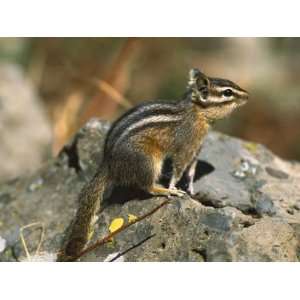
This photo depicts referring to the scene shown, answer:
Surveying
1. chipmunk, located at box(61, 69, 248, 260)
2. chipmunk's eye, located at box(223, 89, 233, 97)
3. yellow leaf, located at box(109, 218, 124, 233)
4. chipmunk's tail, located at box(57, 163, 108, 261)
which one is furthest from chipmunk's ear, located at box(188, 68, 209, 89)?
yellow leaf, located at box(109, 218, 124, 233)

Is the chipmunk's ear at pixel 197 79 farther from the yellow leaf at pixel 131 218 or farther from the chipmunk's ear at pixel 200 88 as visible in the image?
the yellow leaf at pixel 131 218

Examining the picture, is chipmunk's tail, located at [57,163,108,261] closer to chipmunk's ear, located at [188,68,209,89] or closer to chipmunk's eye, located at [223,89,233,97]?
chipmunk's ear, located at [188,68,209,89]

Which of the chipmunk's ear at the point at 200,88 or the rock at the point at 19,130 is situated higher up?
the chipmunk's ear at the point at 200,88

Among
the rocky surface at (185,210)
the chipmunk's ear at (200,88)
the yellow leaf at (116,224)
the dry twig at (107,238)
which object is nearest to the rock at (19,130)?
the rocky surface at (185,210)

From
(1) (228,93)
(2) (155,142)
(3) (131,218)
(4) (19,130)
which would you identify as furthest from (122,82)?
(3) (131,218)

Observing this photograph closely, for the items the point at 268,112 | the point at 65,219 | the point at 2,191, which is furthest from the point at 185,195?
the point at 268,112

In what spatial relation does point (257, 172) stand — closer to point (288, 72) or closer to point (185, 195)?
point (185, 195)
